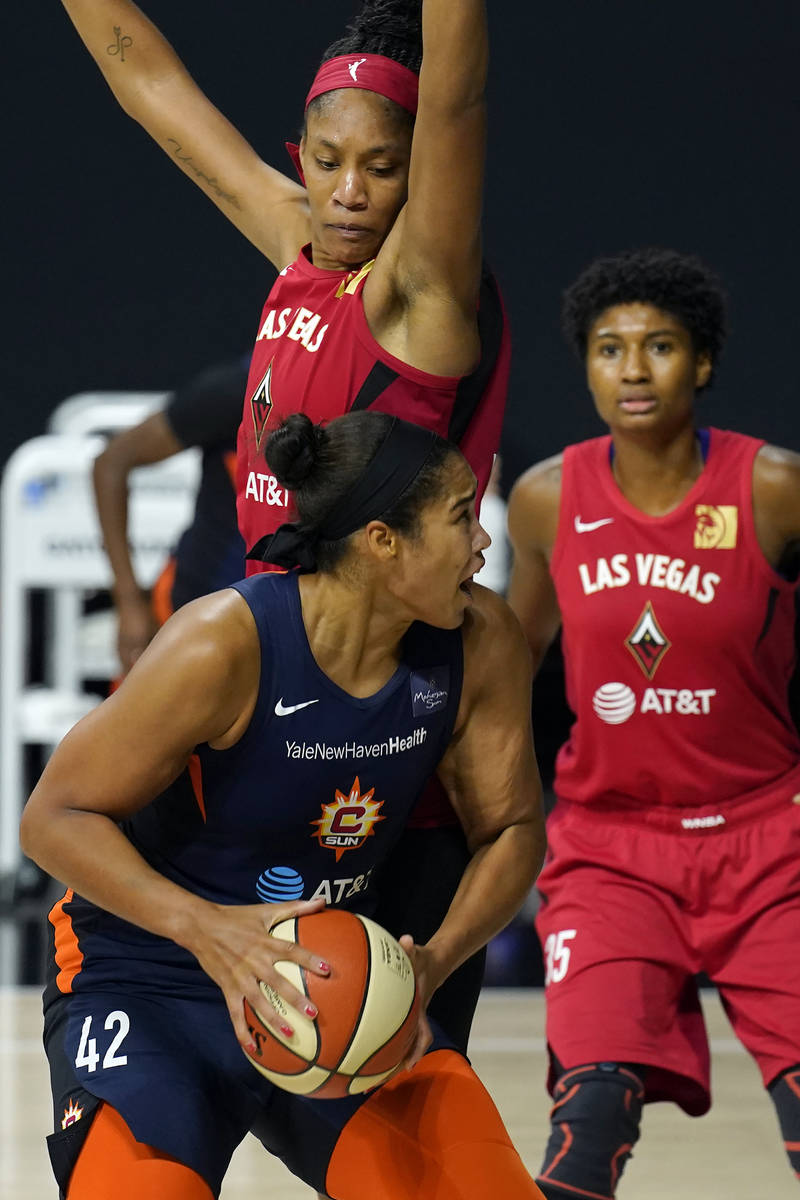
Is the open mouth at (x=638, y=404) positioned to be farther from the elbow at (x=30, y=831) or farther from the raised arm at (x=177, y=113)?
the elbow at (x=30, y=831)

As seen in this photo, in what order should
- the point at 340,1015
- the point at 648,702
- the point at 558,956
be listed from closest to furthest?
the point at 340,1015, the point at 558,956, the point at 648,702

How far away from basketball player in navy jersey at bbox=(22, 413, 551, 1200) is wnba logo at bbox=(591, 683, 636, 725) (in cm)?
95

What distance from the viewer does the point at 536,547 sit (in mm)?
3645

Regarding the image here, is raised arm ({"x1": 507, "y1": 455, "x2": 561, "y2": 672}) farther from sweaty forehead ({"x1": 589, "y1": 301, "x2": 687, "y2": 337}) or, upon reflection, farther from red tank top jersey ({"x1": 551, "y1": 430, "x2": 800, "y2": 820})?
sweaty forehead ({"x1": 589, "y1": 301, "x2": 687, "y2": 337})

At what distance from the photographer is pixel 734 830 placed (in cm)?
340

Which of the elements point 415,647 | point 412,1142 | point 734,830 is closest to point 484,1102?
point 412,1142

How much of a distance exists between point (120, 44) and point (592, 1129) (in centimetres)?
193

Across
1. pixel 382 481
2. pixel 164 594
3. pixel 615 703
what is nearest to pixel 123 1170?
pixel 382 481

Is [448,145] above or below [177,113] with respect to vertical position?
below

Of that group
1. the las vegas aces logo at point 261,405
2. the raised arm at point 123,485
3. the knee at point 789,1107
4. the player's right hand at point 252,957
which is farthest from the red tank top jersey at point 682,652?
the raised arm at point 123,485

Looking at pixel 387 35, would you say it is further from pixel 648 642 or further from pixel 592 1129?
pixel 592 1129

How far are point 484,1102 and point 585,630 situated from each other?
124 cm

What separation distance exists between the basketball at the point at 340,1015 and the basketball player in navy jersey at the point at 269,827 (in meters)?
0.02

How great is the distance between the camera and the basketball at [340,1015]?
2176mm
